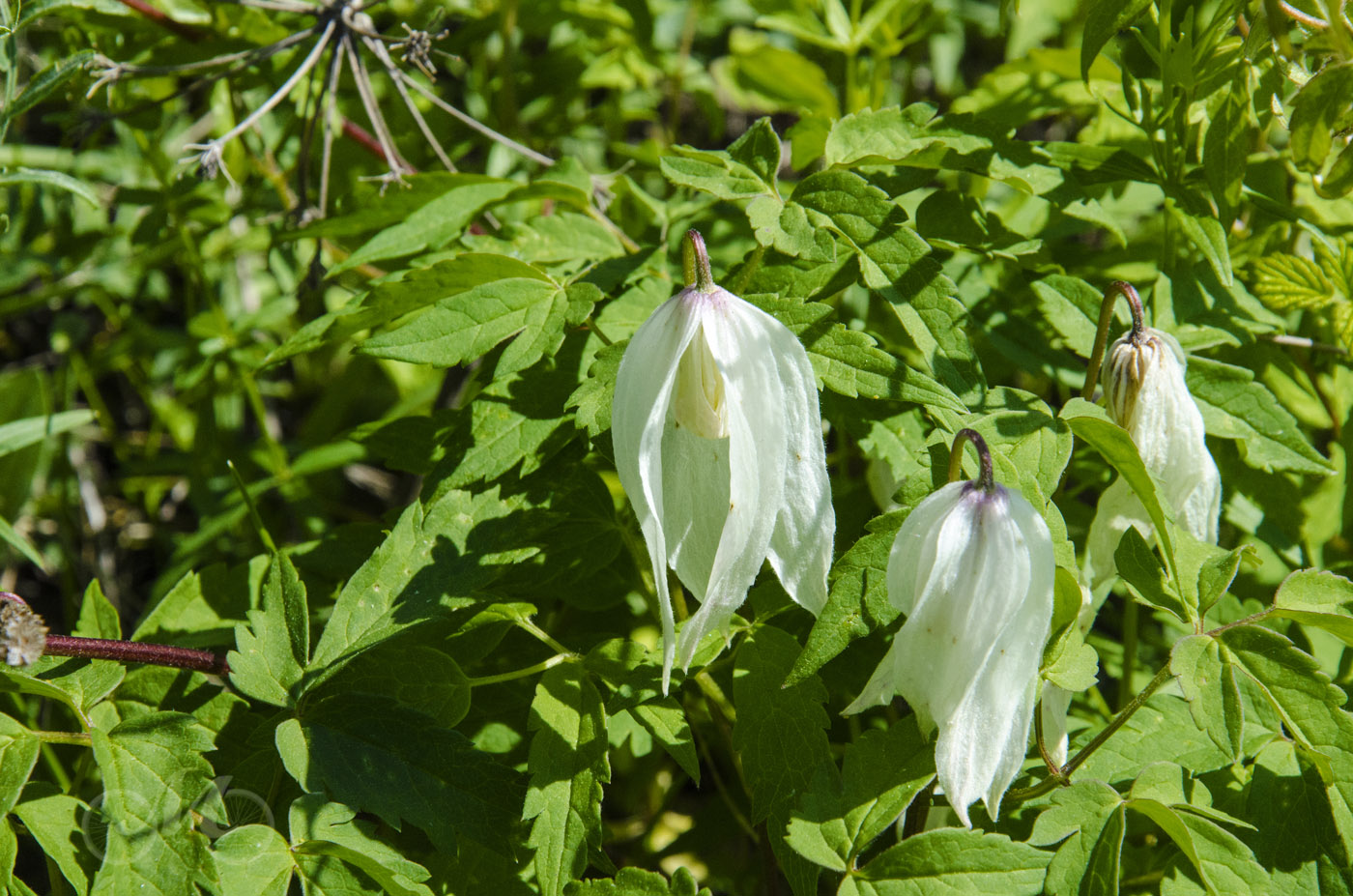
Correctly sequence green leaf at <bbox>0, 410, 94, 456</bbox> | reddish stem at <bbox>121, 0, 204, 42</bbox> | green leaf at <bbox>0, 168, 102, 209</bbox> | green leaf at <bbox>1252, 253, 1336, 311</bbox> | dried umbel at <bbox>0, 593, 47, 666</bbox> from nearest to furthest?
dried umbel at <bbox>0, 593, 47, 666</bbox>, green leaf at <bbox>0, 168, 102, 209</bbox>, green leaf at <bbox>1252, 253, 1336, 311</bbox>, green leaf at <bbox>0, 410, 94, 456</bbox>, reddish stem at <bbox>121, 0, 204, 42</bbox>

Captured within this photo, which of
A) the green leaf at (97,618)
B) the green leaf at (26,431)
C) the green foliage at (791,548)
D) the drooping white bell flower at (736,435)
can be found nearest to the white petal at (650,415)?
the drooping white bell flower at (736,435)

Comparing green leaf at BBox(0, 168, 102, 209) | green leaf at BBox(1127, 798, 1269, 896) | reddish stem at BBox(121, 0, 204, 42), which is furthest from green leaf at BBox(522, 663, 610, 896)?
reddish stem at BBox(121, 0, 204, 42)

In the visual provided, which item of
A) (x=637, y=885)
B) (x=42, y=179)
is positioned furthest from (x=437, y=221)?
(x=637, y=885)

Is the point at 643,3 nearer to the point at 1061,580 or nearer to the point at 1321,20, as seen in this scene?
the point at 1321,20

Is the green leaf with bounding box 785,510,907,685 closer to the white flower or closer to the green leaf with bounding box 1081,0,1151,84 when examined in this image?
the white flower

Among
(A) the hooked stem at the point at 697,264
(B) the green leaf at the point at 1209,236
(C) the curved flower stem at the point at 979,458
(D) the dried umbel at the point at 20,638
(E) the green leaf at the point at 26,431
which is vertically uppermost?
(A) the hooked stem at the point at 697,264

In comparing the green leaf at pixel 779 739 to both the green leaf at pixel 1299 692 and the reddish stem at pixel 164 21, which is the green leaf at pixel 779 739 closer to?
the green leaf at pixel 1299 692

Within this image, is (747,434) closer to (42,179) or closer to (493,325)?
(493,325)
